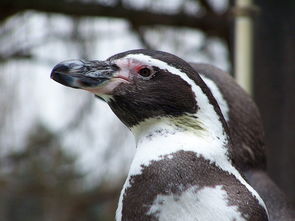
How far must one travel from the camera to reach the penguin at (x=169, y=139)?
1.10m

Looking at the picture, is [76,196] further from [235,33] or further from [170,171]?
[170,171]

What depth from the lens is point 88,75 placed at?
3.93 ft

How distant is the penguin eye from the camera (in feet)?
3.95

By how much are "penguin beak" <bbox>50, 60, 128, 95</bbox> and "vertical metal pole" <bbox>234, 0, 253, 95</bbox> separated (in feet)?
3.07

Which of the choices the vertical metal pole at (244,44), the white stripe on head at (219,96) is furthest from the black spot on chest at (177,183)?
the vertical metal pole at (244,44)

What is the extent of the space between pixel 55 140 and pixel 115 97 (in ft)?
7.06

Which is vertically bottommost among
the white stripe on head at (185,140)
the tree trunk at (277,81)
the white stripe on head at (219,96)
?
the tree trunk at (277,81)

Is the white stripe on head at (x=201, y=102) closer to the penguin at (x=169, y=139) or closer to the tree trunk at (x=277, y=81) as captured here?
the penguin at (x=169, y=139)

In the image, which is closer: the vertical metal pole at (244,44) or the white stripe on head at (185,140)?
the white stripe on head at (185,140)

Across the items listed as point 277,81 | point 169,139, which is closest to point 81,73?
point 169,139

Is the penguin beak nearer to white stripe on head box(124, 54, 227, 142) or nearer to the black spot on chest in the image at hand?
white stripe on head box(124, 54, 227, 142)

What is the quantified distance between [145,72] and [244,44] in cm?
99

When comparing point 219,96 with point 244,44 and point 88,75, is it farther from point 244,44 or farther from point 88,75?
point 244,44

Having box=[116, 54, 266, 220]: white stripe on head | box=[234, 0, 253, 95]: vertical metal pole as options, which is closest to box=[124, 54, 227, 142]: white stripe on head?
box=[116, 54, 266, 220]: white stripe on head
